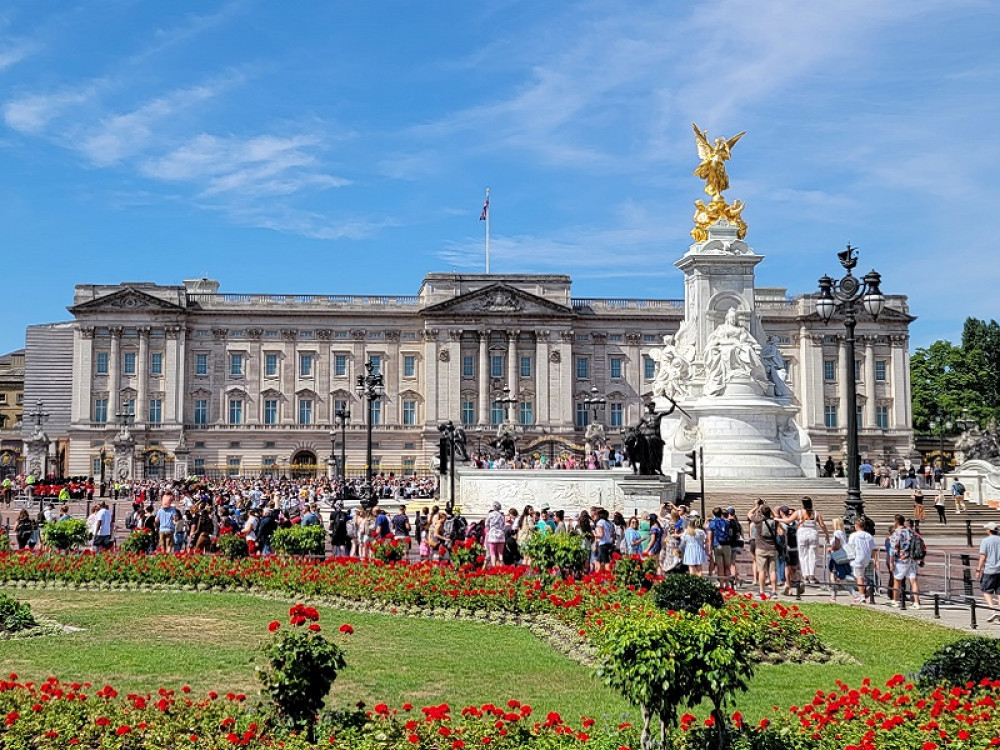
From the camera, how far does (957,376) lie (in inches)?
3521

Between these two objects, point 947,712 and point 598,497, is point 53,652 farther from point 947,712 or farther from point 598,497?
point 598,497

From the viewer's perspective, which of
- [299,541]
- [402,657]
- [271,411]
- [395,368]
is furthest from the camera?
[395,368]

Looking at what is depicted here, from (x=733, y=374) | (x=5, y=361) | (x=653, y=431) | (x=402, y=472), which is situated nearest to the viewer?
(x=653, y=431)

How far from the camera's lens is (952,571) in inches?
826

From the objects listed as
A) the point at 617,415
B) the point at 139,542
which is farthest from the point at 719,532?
the point at 617,415

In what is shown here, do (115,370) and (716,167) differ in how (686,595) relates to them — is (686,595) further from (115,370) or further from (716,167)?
(115,370)

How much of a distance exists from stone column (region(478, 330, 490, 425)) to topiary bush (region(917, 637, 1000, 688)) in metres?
75.7

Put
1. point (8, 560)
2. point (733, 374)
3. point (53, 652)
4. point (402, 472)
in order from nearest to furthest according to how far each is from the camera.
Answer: point (53, 652)
point (8, 560)
point (733, 374)
point (402, 472)

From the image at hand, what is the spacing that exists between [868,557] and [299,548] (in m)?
11.5

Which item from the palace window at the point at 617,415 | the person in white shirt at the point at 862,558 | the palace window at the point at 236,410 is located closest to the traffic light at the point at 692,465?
the person in white shirt at the point at 862,558

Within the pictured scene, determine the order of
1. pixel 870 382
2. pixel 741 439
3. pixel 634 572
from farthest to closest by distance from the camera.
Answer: pixel 870 382
pixel 741 439
pixel 634 572

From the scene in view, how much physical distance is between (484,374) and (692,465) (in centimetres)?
5294

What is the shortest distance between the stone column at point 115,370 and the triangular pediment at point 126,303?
5.78ft

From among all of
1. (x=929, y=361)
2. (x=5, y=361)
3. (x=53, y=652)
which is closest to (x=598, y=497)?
(x=53, y=652)
